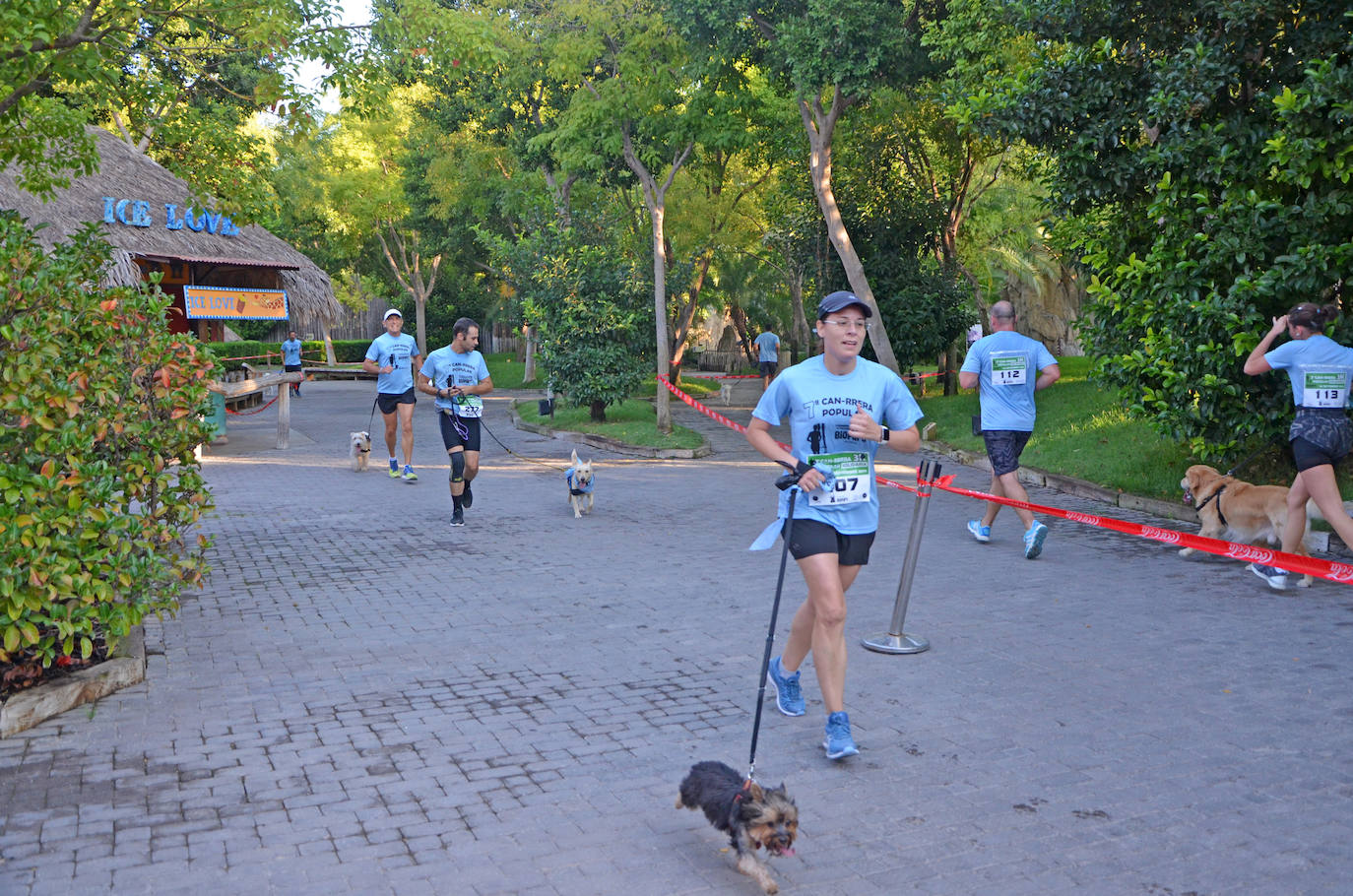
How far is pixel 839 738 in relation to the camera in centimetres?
480

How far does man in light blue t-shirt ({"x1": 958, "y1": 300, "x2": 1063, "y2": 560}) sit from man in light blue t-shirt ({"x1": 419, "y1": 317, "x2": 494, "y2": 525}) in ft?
15.0

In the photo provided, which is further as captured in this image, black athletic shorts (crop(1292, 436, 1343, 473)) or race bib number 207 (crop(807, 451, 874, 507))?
black athletic shorts (crop(1292, 436, 1343, 473))

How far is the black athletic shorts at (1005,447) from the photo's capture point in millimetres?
9609

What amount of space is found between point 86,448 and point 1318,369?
7592mm

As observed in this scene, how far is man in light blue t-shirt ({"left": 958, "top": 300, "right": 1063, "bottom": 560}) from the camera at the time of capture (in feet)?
31.1

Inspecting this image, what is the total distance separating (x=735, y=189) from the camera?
93.8ft

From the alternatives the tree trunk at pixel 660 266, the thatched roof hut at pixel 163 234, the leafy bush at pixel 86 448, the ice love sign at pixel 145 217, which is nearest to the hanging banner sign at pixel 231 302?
the thatched roof hut at pixel 163 234

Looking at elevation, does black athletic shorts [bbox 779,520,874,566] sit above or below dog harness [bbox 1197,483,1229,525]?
above

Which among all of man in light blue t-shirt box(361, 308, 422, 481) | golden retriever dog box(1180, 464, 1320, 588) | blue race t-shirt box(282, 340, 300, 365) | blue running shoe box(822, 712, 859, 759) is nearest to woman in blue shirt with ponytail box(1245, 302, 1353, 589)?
golden retriever dog box(1180, 464, 1320, 588)

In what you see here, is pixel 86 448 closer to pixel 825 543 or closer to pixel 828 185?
pixel 825 543

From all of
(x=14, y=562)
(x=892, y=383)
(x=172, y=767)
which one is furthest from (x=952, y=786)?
(x=14, y=562)

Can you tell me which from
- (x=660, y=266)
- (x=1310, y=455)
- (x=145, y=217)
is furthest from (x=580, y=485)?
(x=145, y=217)

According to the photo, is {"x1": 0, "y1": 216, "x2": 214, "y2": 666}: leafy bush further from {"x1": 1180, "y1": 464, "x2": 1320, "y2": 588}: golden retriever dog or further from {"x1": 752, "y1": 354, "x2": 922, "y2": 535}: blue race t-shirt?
{"x1": 1180, "y1": 464, "x2": 1320, "y2": 588}: golden retriever dog

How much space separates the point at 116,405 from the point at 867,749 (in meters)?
4.09
